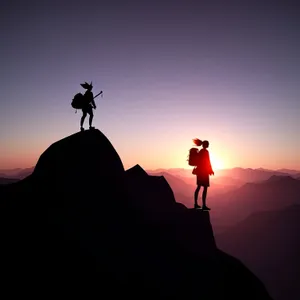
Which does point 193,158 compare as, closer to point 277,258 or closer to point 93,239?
point 93,239

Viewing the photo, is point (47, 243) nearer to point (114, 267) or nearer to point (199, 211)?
point (114, 267)

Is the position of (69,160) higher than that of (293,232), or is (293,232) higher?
(69,160)

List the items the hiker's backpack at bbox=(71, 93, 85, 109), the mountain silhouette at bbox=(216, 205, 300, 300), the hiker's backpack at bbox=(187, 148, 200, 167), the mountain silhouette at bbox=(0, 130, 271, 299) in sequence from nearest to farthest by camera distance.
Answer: the mountain silhouette at bbox=(0, 130, 271, 299)
the hiker's backpack at bbox=(71, 93, 85, 109)
the hiker's backpack at bbox=(187, 148, 200, 167)
the mountain silhouette at bbox=(216, 205, 300, 300)

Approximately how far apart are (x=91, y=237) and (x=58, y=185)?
10.4 ft

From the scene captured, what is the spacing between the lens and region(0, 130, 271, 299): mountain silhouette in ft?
35.2

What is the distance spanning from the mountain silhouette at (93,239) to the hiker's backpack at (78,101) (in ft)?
5.75

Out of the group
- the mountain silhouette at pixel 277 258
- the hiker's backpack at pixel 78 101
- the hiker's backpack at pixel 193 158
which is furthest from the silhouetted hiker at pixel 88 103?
the mountain silhouette at pixel 277 258

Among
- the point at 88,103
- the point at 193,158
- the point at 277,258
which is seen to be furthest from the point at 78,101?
the point at 277,258

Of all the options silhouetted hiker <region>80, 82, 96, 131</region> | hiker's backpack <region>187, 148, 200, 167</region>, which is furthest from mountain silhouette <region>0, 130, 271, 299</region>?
hiker's backpack <region>187, 148, 200, 167</region>

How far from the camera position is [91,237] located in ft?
38.4

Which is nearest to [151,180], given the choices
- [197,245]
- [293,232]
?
[197,245]

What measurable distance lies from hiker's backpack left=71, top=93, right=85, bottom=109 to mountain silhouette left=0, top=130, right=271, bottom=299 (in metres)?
1.75

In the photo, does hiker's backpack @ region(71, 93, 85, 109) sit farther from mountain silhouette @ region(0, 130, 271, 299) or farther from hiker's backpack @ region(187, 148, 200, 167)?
hiker's backpack @ region(187, 148, 200, 167)

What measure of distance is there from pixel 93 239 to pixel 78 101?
792 centimetres
